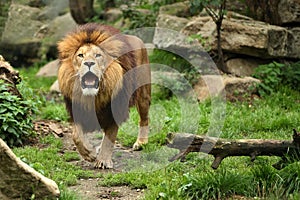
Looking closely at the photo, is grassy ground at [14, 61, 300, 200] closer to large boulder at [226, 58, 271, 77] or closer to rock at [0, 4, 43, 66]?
large boulder at [226, 58, 271, 77]

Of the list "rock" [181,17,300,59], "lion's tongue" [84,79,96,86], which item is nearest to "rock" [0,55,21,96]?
"lion's tongue" [84,79,96,86]

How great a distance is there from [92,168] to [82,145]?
28cm

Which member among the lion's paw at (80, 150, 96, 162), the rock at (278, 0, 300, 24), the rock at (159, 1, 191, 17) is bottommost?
the lion's paw at (80, 150, 96, 162)

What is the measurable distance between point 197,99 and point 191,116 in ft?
3.42

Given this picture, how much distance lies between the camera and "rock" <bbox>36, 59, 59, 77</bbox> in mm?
13469

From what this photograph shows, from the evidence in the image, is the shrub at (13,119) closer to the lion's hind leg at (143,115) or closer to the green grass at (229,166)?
the green grass at (229,166)

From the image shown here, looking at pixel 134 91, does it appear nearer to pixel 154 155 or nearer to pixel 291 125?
pixel 154 155

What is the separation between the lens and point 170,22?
11.5m

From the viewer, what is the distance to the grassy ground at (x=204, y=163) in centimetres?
520

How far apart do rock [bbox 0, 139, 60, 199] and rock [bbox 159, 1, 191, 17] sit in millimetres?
7789

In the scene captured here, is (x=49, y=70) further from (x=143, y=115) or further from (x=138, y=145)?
(x=138, y=145)

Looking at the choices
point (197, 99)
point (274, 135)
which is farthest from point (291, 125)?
point (197, 99)

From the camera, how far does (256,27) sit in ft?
34.1

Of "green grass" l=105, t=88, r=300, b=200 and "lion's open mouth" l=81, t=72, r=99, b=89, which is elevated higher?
"lion's open mouth" l=81, t=72, r=99, b=89
